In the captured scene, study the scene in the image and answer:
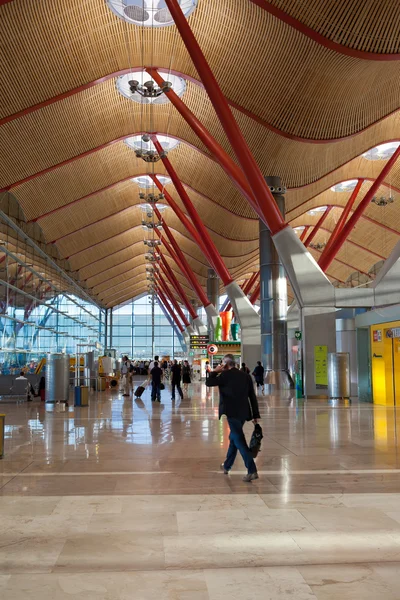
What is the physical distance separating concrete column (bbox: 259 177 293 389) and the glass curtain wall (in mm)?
11687

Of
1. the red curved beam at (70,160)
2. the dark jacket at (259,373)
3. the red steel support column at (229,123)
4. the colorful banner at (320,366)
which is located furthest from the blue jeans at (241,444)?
the red curved beam at (70,160)

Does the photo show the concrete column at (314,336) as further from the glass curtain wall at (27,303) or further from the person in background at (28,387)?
the glass curtain wall at (27,303)

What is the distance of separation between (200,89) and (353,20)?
1027cm

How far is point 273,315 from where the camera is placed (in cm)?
3039

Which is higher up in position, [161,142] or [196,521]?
[161,142]

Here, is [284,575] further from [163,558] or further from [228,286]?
[228,286]

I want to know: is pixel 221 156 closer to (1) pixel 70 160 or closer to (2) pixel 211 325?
(1) pixel 70 160

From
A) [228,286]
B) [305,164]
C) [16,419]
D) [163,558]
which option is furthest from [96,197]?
[163,558]

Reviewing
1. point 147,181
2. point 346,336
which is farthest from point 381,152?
point 346,336

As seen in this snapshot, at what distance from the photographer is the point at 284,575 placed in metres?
4.15

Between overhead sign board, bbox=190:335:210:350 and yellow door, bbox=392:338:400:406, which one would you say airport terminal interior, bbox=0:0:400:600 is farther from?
overhead sign board, bbox=190:335:210:350

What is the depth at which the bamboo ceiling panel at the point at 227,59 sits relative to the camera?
20719 millimetres

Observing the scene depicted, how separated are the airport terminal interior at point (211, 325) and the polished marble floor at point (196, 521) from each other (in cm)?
3

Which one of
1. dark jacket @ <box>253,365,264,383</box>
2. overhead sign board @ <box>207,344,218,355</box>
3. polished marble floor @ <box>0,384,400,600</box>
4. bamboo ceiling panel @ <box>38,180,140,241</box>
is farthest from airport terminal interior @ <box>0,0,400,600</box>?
overhead sign board @ <box>207,344,218,355</box>
